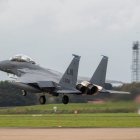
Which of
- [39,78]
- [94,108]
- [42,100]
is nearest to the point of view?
[42,100]

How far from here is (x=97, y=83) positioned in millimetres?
71875

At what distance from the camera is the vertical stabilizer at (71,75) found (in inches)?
2833

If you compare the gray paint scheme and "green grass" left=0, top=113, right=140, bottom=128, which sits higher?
the gray paint scheme

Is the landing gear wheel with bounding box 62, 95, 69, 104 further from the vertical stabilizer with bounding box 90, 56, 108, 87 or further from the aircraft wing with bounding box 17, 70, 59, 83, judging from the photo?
the vertical stabilizer with bounding box 90, 56, 108, 87

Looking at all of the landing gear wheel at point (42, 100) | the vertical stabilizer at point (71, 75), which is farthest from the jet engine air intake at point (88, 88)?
the landing gear wheel at point (42, 100)

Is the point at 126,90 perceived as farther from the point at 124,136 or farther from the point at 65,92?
the point at 124,136

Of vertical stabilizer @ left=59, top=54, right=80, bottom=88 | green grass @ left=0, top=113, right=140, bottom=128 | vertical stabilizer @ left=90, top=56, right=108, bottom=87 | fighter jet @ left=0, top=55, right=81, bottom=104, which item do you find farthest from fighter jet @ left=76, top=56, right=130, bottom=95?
green grass @ left=0, top=113, right=140, bottom=128

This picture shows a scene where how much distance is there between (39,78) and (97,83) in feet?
19.9

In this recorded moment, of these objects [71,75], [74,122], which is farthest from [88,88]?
[71,75]

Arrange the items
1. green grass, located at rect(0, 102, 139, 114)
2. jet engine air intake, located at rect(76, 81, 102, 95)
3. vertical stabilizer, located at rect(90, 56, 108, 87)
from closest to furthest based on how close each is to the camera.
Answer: green grass, located at rect(0, 102, 139, 114) < jet engine air intake, located at rect(76, 81, 102, 95) < vertical stabilizer, located at rect(90, 56, 108, 87)

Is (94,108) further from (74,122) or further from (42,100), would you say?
(74,122)

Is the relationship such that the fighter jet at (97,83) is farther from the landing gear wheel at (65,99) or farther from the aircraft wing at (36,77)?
the aircraft wing at (36,77)

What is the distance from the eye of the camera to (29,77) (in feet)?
239

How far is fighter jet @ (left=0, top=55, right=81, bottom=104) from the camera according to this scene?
71.1 m
